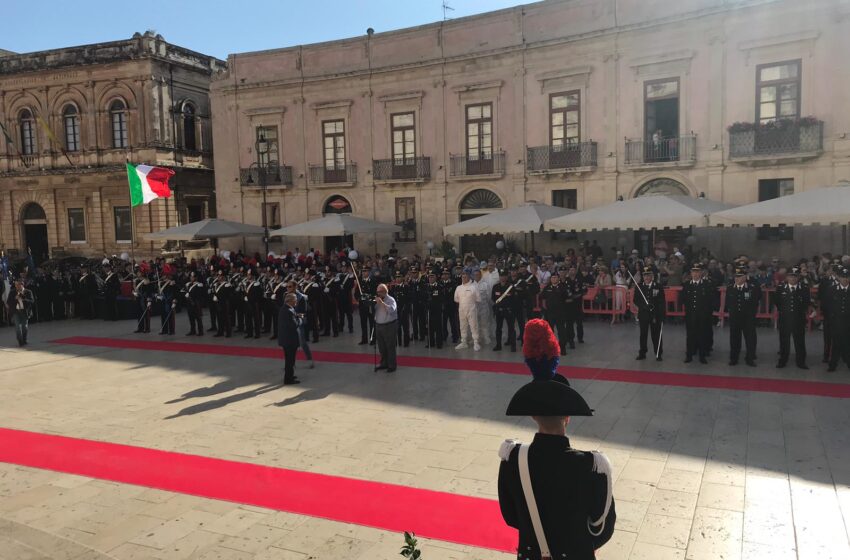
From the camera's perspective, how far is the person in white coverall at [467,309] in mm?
14328

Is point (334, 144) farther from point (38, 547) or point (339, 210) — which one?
point (38, 547)

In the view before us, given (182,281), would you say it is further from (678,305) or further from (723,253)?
(723,253)

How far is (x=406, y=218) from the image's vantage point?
2847 cm

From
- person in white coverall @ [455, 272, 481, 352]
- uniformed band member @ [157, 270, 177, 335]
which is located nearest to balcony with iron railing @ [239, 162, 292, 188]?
uniformed band member @ [157, 270, 177, 335]

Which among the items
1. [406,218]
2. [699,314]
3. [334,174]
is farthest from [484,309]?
[334,174]

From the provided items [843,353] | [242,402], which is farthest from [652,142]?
[242,402]

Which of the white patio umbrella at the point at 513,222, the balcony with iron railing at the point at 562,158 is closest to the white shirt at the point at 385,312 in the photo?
the white patio umbrella at the point at 513,222

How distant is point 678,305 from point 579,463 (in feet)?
46.4

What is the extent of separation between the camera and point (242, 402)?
10547 millimetres

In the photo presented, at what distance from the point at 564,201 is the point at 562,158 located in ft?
5.41

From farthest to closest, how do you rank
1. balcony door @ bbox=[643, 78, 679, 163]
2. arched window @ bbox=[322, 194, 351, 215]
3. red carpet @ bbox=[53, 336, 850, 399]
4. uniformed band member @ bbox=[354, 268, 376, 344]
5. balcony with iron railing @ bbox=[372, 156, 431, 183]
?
arched window @ bbox=[322, 194, 351, 215], balcony with iron railing @ bbox=[372, 156, 431, 183], balcony door @ bbox=[643, 78, 679, 163], uniformed band member @ bbox=[354, 268, 376, 344], red carpet @ bbox=[53, 336, 850, 399]

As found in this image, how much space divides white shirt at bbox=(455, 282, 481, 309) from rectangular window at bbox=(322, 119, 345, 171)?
Answer: 1629cm

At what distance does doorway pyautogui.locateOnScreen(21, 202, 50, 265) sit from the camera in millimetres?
37625

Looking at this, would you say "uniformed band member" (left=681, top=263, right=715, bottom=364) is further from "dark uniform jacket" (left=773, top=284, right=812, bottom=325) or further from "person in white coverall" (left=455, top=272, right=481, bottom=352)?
"person in white coverall" (left=455, top=272, right=481, bottom=352)
